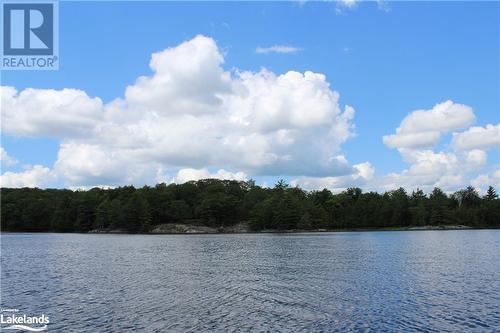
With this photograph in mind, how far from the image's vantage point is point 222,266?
62500mm

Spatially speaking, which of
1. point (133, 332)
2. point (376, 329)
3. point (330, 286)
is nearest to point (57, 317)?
point (133, 332)

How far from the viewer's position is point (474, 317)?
30.5 meters

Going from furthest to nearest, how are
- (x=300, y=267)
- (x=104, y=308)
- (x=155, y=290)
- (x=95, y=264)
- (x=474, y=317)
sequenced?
1. (x=95, y=264)
2. (x=300, y=267)
3. (x=155, y=290)
4. (x=104, y=308)
5. (x=474, y=317)

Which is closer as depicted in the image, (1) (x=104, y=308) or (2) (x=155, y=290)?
(1) (x=104, y=308)

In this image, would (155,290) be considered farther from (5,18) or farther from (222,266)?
(5,18)

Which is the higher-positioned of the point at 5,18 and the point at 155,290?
the point at 5,18

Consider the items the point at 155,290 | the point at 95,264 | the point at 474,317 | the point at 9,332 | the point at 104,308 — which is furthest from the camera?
the point at 95,264

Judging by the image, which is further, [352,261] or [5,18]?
[352,261]

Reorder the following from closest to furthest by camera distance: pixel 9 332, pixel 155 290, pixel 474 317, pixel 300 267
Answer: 1. pixel 9 332
2. pixel 474 317
3. pixel 155 290
4. pixel 300 267

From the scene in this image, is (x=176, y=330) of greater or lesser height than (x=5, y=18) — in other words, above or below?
below

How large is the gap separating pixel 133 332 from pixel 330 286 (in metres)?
21.9

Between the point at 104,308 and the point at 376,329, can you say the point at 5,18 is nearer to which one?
the point at 104,308

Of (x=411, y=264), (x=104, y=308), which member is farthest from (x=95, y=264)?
(x=411, y=264)

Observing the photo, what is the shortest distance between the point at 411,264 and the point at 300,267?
1537 cm
